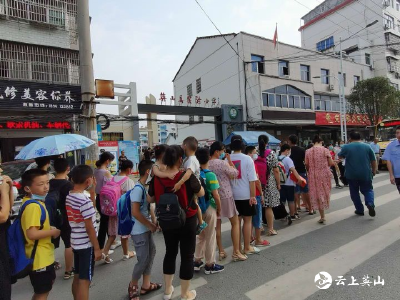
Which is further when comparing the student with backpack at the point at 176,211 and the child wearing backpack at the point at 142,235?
the child wearing backpack at the point at 142,235

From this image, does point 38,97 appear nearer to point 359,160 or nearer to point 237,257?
point 237,257

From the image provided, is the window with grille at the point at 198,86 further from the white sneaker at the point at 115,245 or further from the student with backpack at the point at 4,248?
the student with backpack at the point at 4,248

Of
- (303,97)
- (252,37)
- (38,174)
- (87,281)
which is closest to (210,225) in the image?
(87,281)

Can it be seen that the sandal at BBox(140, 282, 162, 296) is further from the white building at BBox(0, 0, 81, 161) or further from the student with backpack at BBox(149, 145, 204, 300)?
the white building at BBox(0, 0, 81, 161)

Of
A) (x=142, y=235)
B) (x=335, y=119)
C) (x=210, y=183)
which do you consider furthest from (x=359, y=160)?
(x=335, y=119)

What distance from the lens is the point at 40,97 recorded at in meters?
11.0

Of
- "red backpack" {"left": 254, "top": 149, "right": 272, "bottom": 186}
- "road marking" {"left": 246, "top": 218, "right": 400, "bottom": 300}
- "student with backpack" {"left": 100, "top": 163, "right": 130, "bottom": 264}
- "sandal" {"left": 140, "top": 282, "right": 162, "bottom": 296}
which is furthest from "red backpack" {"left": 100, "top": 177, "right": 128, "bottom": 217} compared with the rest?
"red backpack" {"left": 254, "top": 149, "right": 272, "bottom": 186}

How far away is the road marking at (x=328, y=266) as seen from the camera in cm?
270

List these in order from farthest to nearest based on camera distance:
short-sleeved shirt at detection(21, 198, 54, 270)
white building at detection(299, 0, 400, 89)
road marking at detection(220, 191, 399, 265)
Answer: white building at detection(299, 0, 400, 89)
road marking at detection(220, 191, 399, 265)
short-sleeved shirt at detection(21, 198, 54, 270)

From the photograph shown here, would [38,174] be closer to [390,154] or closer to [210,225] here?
Answer: [210,225]

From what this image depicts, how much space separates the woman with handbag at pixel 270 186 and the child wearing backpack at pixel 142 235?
7.42 ft

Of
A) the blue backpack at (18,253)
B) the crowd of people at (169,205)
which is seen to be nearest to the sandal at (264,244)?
the crowd of people at (169,205)

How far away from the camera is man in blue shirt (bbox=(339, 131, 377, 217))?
4.93 meters

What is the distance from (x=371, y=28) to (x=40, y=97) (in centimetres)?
3475
